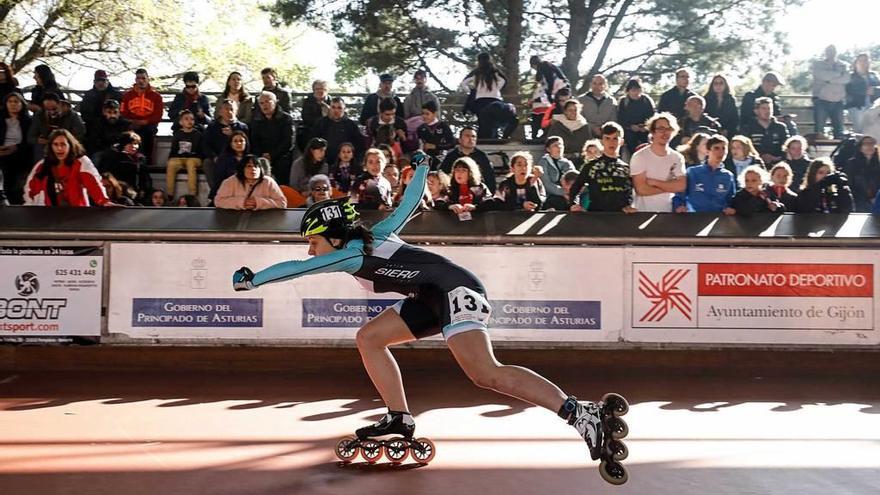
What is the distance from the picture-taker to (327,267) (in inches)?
271

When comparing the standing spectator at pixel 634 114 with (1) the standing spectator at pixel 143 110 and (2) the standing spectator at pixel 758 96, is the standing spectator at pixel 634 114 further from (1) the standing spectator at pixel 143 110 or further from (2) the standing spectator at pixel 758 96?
(1) the standing spectator at pixel 143 110

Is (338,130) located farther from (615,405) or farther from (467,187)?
(615,405)

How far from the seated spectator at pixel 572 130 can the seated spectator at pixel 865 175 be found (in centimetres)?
339

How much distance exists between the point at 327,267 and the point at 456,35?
2071 cm

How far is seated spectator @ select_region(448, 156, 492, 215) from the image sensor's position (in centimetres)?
1221

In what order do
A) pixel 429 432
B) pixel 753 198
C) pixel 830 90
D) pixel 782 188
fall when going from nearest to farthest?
pixel 429 432 → pixel 753 198 → pixel 782 188 → pixel 830 90

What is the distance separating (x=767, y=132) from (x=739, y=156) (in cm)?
210

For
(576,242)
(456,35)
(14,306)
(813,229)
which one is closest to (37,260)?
(14,306)

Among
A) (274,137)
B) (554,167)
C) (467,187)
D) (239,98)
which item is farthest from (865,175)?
(239,98)

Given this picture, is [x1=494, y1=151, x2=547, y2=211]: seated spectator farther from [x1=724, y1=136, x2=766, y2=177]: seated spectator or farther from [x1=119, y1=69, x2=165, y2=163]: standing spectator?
[x1=119, y1=69, x2=165, y2=163]: standing spectator

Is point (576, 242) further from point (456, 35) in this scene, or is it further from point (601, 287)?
point (456, 35)

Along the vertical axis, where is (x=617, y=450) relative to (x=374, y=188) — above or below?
below

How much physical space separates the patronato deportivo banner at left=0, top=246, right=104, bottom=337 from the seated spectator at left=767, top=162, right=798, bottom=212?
7390 mm

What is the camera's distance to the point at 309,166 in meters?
13.6
